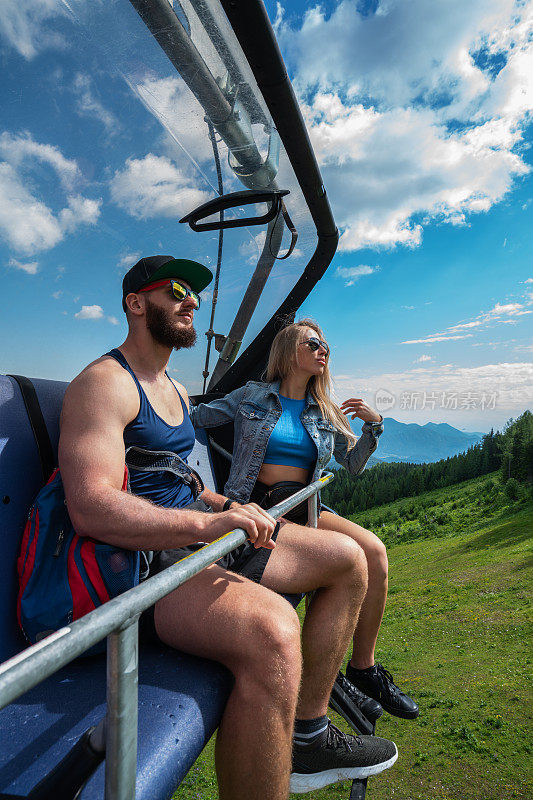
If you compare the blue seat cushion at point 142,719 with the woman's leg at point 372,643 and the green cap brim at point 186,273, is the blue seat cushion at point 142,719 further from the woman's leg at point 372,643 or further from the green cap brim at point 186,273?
the green cap brim at point 186,273

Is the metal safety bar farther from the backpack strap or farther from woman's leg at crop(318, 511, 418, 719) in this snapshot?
woman's leg at crop(318, 511, 418, 719)

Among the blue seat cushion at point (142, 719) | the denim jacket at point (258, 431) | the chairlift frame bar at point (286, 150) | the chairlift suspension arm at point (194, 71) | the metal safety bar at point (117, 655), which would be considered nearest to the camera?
the metal safety bar at point (117, 655)

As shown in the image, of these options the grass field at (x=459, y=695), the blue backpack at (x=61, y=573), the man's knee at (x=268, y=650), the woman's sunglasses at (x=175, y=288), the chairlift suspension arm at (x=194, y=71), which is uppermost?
the chairlift suspension arm at (x=194, y=71)

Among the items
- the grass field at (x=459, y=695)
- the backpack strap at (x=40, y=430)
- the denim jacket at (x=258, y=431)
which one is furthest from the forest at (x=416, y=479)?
the backpack strap at (x=40, y=430)

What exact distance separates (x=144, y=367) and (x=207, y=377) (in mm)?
1266

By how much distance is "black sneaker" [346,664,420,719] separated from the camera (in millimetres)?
2301

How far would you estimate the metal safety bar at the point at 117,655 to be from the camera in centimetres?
53

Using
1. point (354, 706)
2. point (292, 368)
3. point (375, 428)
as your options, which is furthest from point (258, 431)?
point (354, 706)

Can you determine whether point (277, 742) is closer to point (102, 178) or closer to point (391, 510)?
point (102, 178)

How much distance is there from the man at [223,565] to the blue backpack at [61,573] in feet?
0.24

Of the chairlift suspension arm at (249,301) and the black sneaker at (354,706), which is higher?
the chairlift suspension arm at (249,301)

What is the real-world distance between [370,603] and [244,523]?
1.52 metres

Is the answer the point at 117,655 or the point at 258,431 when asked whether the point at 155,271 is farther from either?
the point at 117,655

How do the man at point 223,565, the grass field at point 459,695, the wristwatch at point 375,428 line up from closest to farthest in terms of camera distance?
the man at point 223,565, the wristwatch at point 375,428, the grass field at point 459,695
